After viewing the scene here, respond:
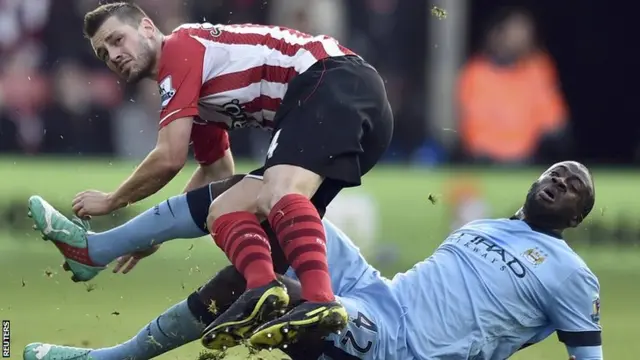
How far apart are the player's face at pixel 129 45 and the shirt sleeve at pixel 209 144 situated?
71 cm

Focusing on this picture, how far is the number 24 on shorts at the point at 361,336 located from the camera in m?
6.23

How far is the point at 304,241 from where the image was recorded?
241 inches

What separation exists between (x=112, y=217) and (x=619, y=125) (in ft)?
24.5

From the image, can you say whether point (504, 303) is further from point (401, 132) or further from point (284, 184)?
point (401, 132)

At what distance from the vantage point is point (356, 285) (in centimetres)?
661

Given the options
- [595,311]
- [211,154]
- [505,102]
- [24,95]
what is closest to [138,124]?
[24,95]

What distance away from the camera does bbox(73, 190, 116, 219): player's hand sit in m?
6.77

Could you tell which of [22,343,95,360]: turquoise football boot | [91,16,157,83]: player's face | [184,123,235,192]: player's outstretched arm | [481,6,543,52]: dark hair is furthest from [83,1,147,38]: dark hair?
[481,6,543,52]: dark hair

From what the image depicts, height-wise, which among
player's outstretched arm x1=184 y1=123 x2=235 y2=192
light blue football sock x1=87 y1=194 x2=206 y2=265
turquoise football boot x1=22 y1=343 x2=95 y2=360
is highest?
player's outstretched arm x1=184 y1=123 x2=235 y2=192

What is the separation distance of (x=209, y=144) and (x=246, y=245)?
1344mm

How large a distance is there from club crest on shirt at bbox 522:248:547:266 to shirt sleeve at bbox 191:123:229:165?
1785 mm

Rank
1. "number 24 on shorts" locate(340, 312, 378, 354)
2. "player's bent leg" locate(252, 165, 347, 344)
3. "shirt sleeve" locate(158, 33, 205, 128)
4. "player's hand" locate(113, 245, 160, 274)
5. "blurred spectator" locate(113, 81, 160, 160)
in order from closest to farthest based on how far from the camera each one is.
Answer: "player's bent leg" locate(252, 165, 347, 344), "number 24 on shorts" locate(340, 312, 378, 354), "shirt sleeve" locate(158, 33, 205, 128), "player's hand" locate(113, 245, 160, 274), "blurred spectator" locate(113, 81, 160, 160)

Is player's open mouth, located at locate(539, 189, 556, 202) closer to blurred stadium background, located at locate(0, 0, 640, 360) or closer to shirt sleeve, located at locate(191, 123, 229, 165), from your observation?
shirt sleeve, located at locate(191, 123, 229, 165)

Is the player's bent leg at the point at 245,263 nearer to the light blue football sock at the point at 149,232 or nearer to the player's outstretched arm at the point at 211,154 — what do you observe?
the light blue football sock at the point at 149,232
